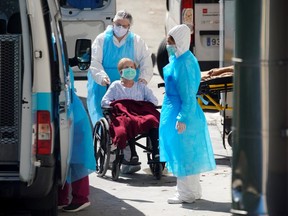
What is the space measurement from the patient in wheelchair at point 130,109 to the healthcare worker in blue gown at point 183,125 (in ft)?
2.41

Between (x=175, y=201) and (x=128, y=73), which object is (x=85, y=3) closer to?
(x=128, y=73)

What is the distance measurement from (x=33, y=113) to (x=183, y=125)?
7.19ft

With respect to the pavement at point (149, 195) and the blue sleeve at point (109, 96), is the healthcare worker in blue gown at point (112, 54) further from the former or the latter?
the pavement at point (149, 195)

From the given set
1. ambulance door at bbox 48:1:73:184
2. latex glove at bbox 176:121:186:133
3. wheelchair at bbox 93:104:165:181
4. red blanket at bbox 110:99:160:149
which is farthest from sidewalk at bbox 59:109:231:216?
ambulance door at bbox 48:1:73:184

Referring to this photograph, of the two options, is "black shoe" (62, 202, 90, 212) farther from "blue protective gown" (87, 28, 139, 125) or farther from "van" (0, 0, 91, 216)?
"blue protective gown" (87, 28, 139, 125)

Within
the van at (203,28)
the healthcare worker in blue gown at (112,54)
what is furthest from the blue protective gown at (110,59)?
the van at (203,28)

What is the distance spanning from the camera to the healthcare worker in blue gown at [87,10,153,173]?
35.4 feet

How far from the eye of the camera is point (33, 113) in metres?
7.04

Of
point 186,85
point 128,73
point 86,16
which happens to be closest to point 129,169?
point 128,73

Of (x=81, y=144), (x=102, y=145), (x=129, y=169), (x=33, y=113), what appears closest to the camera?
(x=33, y=113)

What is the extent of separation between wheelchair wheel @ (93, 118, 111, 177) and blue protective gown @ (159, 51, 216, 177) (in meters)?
0.89

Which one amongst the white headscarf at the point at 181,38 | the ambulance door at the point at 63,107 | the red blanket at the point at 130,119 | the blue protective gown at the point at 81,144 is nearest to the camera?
the ambulance door at the point at 63,107

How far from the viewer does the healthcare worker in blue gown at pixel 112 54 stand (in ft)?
35.4

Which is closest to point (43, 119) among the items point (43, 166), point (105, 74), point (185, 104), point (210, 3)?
point (43, 166)
